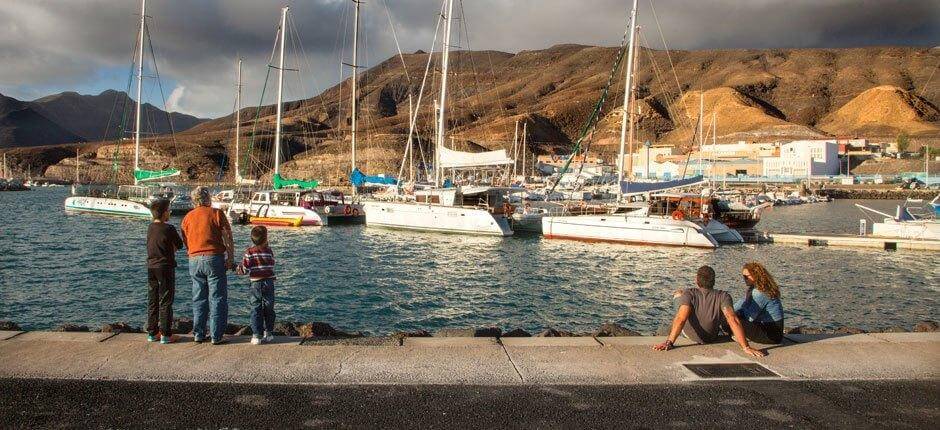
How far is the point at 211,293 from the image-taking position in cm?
820

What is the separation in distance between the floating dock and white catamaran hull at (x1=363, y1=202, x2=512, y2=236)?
15092 millimetres

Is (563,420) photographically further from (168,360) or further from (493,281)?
(493,281)

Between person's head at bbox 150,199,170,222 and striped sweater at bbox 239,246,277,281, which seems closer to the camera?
person's head at bbox 150,199,170,222

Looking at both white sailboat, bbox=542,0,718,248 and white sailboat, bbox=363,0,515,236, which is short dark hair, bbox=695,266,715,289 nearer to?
white sailboat, bbox=542,0,718,248

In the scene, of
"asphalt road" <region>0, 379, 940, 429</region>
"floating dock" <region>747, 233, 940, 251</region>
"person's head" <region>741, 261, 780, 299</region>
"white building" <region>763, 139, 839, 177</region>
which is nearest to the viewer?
"asphalt road" <region>0, 379, 940, 429</region>

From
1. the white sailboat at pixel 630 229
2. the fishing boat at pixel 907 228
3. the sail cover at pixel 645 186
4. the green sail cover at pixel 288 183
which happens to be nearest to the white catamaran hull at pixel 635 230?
the white sailboat at pixel 630 229

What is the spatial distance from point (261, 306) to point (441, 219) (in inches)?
1195

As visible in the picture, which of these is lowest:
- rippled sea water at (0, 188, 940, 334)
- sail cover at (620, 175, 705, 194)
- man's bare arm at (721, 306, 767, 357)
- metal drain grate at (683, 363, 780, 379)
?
rippled sea water at (0, 188, 940, 334)

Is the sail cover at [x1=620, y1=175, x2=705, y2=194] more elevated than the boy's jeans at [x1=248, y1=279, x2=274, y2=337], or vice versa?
the sail cover at [x1=620, y1=175, x2=705, y2=194]

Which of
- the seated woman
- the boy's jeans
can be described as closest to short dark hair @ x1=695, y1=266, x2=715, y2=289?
the seated woman

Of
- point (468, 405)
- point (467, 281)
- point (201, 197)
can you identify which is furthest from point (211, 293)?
point (467, 281)

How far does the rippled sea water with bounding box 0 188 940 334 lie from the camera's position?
17.3 m

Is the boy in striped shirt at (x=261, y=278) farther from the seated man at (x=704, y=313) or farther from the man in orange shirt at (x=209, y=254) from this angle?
the seated man at (x=704, y=313)

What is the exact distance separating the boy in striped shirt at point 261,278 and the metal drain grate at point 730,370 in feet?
17.1
